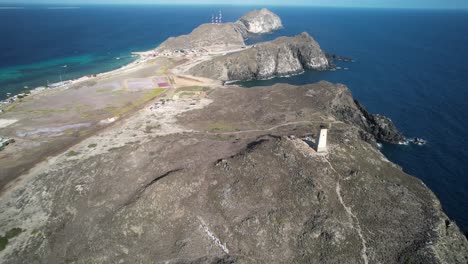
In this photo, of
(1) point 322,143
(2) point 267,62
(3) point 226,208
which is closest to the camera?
(3) point 226,208

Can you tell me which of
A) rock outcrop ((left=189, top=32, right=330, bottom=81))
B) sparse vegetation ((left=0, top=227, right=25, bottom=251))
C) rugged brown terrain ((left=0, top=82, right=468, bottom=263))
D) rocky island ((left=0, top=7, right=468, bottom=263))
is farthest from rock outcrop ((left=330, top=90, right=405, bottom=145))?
sparse vegetation ((left=0, top=227, right=25, bottom=251))

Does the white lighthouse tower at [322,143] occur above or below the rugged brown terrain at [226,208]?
above

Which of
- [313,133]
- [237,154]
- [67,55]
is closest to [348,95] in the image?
[313,133]

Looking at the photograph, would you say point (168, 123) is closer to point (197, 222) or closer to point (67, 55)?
point (197, 222)

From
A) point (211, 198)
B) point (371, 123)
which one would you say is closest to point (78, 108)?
point (211, 198)

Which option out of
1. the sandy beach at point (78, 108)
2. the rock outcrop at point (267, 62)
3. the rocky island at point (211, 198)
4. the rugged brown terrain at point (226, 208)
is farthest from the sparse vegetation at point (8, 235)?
the rock outcrop at point (267, 62)

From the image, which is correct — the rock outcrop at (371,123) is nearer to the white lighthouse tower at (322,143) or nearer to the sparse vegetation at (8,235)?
the white lighthouse tower at (322,143)

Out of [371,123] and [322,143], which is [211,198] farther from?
[371,123]
